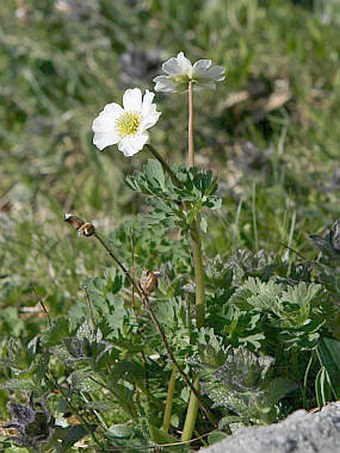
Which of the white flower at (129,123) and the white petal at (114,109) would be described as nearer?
the white flower at (129,123)

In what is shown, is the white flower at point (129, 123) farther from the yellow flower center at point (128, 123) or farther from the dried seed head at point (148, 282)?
the dried seed head at point (148, 282)

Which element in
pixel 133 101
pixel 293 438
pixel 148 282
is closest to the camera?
pixel 293 438

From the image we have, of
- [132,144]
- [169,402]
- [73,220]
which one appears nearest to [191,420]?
[169,402]

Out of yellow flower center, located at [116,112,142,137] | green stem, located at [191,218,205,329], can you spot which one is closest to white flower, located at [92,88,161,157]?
yellow flower center, located at [116,112,142,137]

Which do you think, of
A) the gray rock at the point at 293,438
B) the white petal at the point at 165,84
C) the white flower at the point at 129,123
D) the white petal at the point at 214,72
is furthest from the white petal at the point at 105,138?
the gray rock at the point at 293,438

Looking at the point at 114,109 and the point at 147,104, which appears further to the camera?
the point at 114,109

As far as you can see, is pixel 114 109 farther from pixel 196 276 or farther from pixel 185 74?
pixel 196 276

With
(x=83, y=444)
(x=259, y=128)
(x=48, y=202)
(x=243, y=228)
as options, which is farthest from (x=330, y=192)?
(x=83, y=444)
